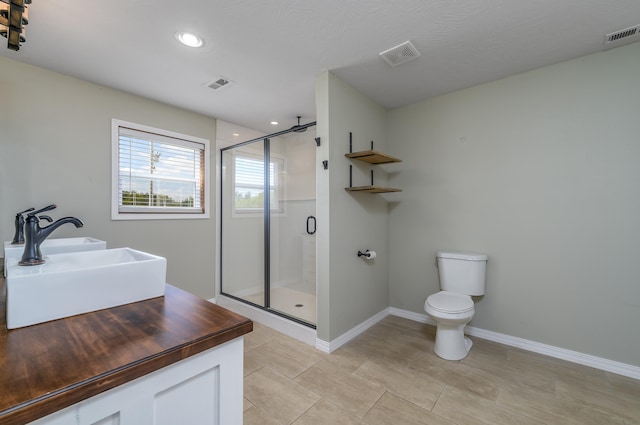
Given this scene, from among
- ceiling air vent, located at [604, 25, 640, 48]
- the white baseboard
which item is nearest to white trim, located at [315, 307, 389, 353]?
the white baseboard

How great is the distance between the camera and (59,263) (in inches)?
50.3

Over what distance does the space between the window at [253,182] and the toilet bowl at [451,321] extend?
203cm

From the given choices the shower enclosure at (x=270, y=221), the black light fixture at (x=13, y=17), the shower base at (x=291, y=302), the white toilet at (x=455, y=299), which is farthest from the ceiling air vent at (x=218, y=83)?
the white toilet at (x=455, y=299)

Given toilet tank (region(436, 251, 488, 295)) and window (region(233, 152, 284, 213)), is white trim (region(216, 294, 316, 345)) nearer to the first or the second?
window (region(233, 152, 284, 213))

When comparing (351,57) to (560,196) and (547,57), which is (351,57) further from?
(560,196)

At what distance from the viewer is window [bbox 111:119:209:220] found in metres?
2.73

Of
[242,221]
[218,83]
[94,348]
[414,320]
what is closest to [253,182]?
[242,221]

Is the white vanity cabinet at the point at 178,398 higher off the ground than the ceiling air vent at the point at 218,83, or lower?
lower

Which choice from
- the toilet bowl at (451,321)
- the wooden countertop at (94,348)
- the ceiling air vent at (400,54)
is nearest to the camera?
the wooden countertop at (94,348)

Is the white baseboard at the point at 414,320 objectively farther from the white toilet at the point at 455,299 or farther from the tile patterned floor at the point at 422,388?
the white toilet at the point at 455,299

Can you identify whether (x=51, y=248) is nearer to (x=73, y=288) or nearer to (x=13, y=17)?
(x=73, y=288)

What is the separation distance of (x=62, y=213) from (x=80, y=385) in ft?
8.14

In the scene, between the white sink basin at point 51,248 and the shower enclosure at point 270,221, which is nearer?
the white sink basin at point 51,248

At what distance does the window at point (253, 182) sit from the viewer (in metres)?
3.32
